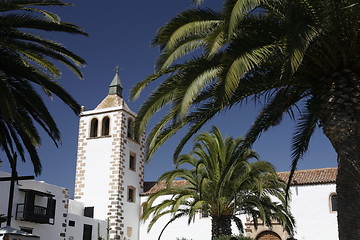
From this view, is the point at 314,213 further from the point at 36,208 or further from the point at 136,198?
the point at 36,208

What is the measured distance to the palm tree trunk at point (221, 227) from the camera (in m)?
19.1

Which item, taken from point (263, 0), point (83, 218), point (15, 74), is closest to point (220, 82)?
point (263, 0)

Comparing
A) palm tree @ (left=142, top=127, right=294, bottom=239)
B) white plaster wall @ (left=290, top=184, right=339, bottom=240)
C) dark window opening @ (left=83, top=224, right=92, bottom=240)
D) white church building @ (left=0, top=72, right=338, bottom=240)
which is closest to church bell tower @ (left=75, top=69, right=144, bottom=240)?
white church building @ (left=0, top=72, right=338, bottom=240)

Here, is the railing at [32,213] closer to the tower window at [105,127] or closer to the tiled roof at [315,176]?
the tower window at [105,127]

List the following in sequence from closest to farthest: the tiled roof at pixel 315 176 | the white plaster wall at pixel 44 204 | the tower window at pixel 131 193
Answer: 1. the white plaster wall at pixel 44 204
2. the tiled roof at pixel 315 176
3. the tower window at pixel 131 193

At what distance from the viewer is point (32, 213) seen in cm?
2500

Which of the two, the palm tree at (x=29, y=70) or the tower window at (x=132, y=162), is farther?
the tower window at (x=132, y=162)

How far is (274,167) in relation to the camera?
19.9 metres

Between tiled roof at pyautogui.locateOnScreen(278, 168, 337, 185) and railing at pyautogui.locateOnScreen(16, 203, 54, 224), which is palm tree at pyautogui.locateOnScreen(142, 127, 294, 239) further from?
tiled roof at pyautogui.locateOnScreen(278, 168, 337, 185)

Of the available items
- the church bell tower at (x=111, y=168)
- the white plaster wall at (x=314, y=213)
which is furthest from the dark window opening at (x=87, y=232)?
the white plaster wall at (x=314, y=213)

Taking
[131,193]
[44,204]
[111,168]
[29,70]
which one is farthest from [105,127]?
[29,70]

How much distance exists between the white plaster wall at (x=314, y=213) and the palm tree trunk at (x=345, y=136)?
21168 mm

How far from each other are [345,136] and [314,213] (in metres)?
21.9

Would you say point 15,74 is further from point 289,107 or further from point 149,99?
point 289,107
